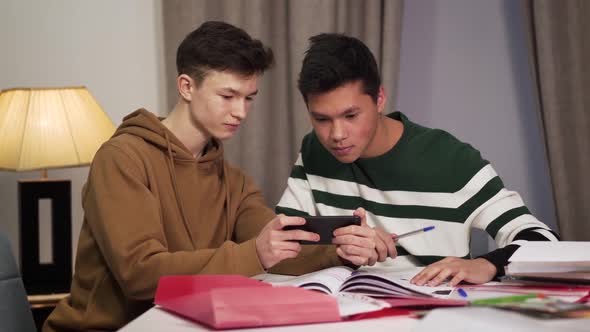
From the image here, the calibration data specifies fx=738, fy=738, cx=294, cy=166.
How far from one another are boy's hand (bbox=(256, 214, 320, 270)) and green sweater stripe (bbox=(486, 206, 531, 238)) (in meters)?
0.53

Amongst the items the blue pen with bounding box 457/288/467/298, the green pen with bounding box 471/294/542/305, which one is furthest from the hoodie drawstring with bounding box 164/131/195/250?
the green pen with bounding box 471/294/542/305

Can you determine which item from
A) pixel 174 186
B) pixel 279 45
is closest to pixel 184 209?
pixel 174 186

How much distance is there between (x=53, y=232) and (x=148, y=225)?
104 cm

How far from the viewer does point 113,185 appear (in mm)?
1600

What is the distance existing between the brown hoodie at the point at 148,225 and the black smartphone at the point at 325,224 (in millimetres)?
128

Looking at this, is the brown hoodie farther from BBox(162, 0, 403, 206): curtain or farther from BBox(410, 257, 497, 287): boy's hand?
BBox(162, 0, 403, 206): curtain

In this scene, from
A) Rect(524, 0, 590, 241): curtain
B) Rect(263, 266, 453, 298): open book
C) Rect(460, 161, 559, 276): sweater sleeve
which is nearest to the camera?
Rect(263, 266, 453, 298): open book

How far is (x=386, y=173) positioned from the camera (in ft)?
6.41

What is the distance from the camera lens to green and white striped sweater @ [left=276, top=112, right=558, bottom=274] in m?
1.87

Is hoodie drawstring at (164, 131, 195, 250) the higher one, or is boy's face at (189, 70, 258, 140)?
boy's face at (189, 70, 258, 140)

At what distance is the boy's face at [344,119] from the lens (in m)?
1.84

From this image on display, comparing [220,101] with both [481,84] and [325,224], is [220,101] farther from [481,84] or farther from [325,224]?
[481,84]

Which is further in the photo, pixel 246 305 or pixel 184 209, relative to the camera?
pixel 184 209

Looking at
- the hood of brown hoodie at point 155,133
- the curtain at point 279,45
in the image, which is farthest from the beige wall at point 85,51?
the hood of brown hoodie at point 155,133
